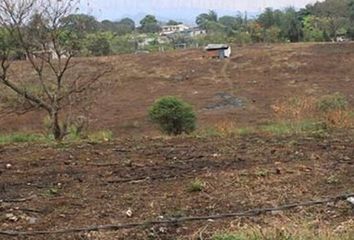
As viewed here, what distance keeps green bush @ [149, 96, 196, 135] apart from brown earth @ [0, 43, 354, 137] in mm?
7781

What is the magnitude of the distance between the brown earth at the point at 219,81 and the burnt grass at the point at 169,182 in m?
14.2

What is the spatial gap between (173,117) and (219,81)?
1756 cm

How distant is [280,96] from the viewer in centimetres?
2523

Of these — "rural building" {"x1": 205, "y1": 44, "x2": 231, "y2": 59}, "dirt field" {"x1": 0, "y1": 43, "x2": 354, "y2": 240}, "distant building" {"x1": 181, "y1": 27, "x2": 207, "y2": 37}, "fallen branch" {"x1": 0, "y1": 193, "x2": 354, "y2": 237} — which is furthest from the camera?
"distant building" {"x1": 181, "y1": 27, "x2": 207, "y2": 37}

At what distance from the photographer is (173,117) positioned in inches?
457

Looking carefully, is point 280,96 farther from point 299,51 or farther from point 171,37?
point 171,37

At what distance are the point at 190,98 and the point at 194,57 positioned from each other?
885 centimetres

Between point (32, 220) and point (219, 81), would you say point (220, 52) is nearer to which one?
point (219, 81)

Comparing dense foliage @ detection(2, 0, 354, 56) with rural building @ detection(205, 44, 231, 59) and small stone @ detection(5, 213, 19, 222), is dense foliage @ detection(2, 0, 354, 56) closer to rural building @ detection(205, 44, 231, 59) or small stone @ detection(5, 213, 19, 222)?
rural building @ detection(205, 44, 231, 59)

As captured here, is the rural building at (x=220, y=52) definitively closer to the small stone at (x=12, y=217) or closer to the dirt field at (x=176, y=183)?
the dirt field at (x=176, y=183)

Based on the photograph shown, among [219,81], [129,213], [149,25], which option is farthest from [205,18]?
[129,213]

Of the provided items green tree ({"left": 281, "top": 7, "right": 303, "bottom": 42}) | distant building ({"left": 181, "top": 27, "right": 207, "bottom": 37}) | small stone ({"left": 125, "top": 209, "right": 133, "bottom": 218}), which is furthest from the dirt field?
distant building ({"left": 181, "top": 27, "right": 207, "bottom": 37})

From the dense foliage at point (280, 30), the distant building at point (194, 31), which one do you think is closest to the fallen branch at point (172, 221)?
the dense foliage at point (280, 30)

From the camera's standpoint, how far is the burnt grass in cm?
354
